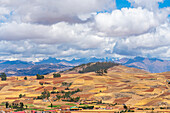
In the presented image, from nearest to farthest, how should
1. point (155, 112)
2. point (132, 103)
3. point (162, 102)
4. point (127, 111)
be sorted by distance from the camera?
point (155, 112) < point (127, 111) < point (162, 102) < point (132, 103)

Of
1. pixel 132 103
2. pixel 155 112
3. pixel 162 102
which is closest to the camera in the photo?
pixel 155 112

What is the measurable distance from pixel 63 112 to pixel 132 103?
67.6 metres

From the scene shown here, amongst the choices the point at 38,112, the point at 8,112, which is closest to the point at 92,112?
the point at 38,112

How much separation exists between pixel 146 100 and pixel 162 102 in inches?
761

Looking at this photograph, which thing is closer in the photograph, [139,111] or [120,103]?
[139,111]

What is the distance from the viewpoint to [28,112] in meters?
155

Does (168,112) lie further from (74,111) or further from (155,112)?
(74,111)

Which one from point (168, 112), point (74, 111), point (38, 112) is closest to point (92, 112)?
point (74, 111)

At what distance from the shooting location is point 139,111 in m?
151

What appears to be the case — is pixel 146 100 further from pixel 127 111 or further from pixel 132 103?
pixel 127 111

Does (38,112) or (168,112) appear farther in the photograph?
(38,112)

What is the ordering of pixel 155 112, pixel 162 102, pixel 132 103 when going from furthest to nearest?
pixel 132 103 → pixel 162 102 → pixel 155 112

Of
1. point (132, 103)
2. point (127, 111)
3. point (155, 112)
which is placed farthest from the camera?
point (132, 103)

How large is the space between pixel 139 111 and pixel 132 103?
4004 cm
